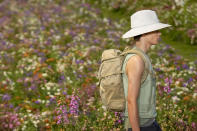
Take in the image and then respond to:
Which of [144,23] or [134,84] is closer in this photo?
[134,84]

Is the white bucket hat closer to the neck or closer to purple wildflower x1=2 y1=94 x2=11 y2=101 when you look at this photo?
the neck

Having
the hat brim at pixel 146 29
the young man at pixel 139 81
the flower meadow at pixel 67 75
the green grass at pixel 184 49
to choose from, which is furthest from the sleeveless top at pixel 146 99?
the green grass at pixel 184 49

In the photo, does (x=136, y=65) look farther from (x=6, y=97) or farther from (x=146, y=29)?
(x=6, y=97)

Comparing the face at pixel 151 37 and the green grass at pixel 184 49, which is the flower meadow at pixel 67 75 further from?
the face at pixel 151 37

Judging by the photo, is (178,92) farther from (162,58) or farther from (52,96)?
(52,96)

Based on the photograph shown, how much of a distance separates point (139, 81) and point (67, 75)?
5.21 meters

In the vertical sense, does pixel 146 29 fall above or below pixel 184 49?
above

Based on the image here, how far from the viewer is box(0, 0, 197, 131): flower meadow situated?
16.6ft

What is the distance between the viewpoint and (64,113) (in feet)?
15.3

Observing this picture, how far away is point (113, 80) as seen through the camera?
3.08 m

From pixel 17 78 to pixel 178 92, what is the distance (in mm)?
4627

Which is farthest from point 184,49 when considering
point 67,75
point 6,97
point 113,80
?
point 113,80

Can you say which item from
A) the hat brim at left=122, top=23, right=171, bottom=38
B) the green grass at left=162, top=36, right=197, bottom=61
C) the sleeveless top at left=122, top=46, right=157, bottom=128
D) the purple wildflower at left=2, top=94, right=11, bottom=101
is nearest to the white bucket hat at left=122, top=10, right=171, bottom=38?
the hat brim at left=122, top=23, right=171, bottom=38

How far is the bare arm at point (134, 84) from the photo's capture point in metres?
2.85
